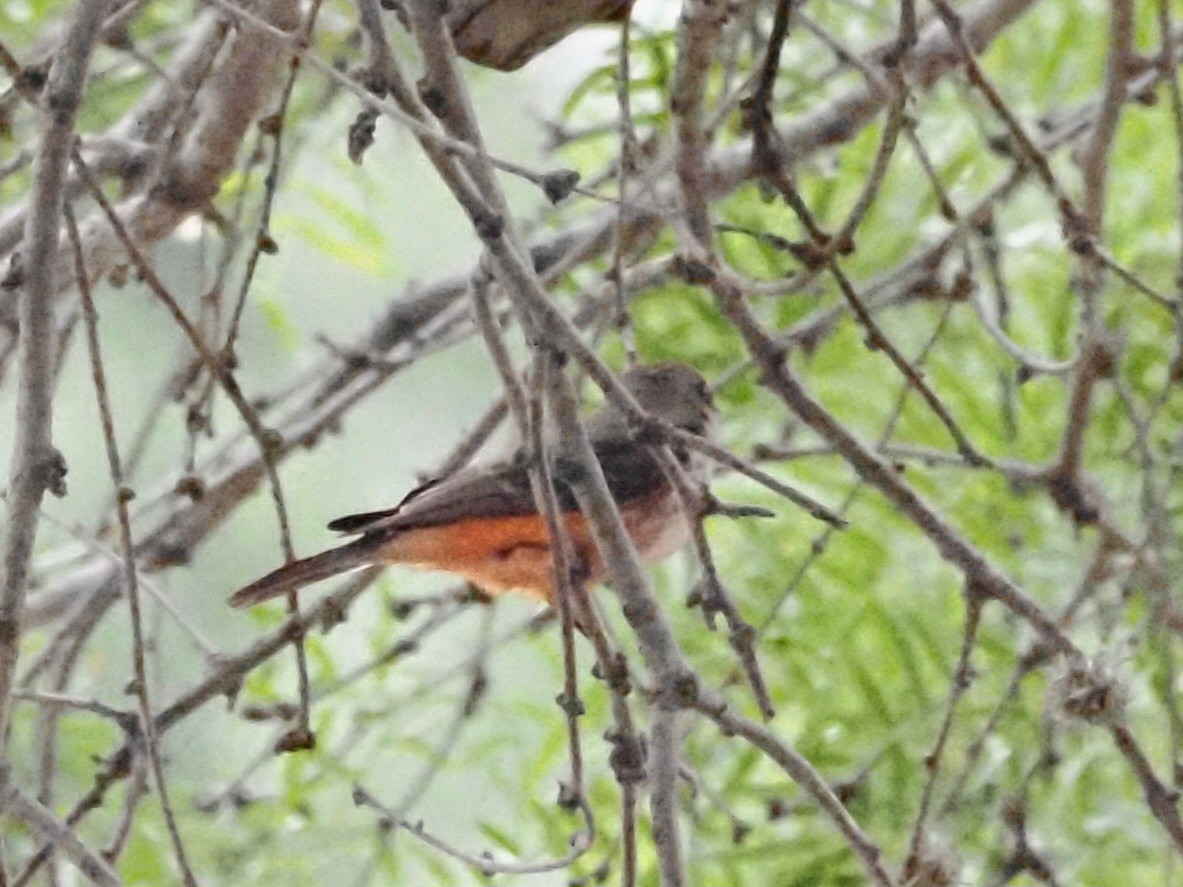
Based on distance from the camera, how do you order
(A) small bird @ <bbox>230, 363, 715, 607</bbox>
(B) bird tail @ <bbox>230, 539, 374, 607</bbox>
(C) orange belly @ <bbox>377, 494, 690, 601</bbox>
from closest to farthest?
(B) bird tail @ <bbox>230, 539, 374, 607</bbox> → (A) small bird @ <bbox>230, 363, 715, 607</bbox> → (C) orange belly @ <bbox>377, 494, 690, 601</bbox>

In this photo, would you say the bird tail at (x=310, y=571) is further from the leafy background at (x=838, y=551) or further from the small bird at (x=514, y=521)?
the leafy background at (x=838, y=551)

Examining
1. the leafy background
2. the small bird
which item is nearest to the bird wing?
the small bird

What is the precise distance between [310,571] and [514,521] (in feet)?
1.09

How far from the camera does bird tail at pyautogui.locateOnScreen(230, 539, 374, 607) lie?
2.01 m

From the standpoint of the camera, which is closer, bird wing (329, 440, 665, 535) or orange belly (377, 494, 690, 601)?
bird wing (329, 440, 665, 535)

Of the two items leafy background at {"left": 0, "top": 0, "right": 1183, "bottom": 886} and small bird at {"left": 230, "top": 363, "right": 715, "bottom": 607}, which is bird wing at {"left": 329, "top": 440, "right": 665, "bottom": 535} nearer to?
small bird at {"left": 230, "top": 363, "right": 715, "bottom": 607}

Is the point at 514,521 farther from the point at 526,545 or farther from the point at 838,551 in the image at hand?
the point at 838,551

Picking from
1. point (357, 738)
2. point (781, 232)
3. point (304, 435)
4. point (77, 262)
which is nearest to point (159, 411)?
point (304, 435)

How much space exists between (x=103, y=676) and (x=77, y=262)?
198 centimetres

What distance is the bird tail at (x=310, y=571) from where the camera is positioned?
2.01 meters

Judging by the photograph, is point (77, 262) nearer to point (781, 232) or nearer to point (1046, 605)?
point (781, 232)

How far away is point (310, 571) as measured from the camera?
2080 millimetres

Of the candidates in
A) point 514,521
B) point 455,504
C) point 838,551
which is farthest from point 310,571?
point 838,551

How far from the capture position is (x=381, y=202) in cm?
272
